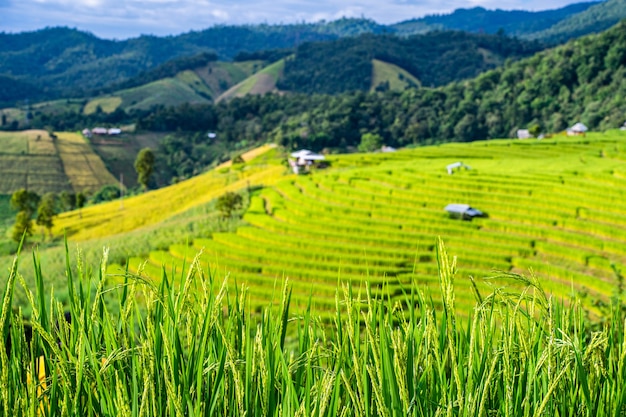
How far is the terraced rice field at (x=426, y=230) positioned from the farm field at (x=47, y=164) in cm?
7033

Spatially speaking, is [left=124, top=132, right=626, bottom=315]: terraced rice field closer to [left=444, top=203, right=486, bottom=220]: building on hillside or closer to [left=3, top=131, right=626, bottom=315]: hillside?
[left=3, top=131, right=626, bottom=315]: hillside

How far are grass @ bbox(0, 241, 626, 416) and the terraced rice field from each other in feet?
62.8

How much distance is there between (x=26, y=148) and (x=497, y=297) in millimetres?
128582

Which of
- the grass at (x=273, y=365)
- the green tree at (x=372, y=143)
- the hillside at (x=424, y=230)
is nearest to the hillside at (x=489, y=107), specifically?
the green tree at (x=372, y=143)

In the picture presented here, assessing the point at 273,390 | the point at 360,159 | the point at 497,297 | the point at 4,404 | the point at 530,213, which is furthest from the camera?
the point at 360,159

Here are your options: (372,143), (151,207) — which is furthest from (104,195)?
(372,143)

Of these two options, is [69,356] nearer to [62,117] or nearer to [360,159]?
[360,159]

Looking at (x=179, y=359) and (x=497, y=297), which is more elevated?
(x=497, y=297)

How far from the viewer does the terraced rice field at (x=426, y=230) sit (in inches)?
1072

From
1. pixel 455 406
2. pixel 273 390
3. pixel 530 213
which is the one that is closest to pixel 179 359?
pixel 273 390

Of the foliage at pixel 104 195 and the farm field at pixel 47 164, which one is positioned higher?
the farm field at pixel 47 164

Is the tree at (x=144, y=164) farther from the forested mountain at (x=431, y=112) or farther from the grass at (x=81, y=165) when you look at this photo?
the forested mountain at (x=431, y=112)

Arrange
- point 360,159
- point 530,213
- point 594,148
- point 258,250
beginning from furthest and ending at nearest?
point 360,159 < point 594,148 < point 530,213 < point 258,250

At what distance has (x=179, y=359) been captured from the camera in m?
2.68
